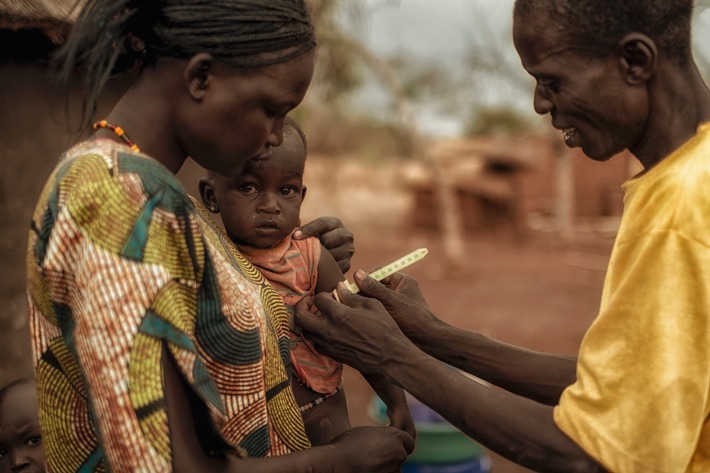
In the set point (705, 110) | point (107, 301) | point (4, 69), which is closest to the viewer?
point (107, 301)

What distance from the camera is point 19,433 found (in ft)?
8.81

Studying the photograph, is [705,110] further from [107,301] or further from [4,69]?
[4,69]

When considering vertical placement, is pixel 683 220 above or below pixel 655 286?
above

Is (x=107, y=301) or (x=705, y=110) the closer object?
(x=107, y=301)

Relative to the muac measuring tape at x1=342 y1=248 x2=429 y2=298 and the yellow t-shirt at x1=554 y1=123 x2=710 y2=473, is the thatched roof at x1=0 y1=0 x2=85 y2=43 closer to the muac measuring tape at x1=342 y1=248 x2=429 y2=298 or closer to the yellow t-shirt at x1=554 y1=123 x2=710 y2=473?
the muac measuring tape at x1=342 y1=248 x2=429 y2=298

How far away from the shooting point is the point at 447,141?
21.4m

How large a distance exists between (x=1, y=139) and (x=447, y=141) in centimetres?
1888

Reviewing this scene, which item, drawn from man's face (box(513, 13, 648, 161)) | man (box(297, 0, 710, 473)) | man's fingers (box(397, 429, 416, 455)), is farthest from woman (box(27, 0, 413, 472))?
man's face (box(513, 13, 648, 161))

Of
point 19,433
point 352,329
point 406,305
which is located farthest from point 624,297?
point 19,433

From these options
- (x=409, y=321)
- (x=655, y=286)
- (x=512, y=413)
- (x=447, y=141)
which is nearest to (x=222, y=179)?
(x=409, y=321)

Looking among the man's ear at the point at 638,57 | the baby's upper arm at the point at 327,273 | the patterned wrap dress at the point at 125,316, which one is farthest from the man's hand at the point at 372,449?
the man's ear at the point at 638,57

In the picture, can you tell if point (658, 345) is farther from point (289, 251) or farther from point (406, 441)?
point (289, 251)

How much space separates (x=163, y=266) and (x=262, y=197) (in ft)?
2.97

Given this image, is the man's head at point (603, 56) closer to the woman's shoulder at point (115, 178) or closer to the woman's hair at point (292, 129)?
the woman's hair at point (292, 129)
